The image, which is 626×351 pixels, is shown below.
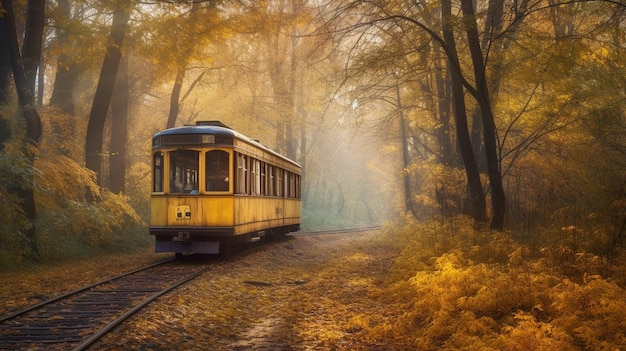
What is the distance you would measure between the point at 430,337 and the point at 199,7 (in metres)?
14.4

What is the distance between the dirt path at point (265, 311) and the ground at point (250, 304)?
1 cm

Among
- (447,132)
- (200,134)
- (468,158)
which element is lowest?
(468,158)

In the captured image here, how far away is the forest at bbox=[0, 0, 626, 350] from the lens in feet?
22.4

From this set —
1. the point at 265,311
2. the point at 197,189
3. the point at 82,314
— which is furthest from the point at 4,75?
the point at 265,311

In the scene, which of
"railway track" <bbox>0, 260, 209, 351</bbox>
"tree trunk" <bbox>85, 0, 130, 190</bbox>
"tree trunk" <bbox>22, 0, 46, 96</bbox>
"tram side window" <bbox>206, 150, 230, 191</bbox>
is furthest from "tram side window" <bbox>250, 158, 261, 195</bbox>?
"tree trunk" <bbox>22, 0, 46, 96</bbox>

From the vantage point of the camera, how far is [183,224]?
12.5 m

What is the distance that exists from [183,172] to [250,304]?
522 cm

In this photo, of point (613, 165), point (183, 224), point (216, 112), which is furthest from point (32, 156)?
point (216, 112)

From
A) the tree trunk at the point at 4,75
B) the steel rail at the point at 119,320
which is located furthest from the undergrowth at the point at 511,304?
the tree trunk at the point at 4,75

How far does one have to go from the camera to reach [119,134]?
19.5 meters

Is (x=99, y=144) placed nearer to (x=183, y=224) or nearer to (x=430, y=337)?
(x=183, y=224)

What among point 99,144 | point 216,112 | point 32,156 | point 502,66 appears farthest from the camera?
point 216,112

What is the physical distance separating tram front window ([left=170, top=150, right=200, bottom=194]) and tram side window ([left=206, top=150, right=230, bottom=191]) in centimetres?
31

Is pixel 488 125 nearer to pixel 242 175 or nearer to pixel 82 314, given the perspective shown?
pixel 242 175
